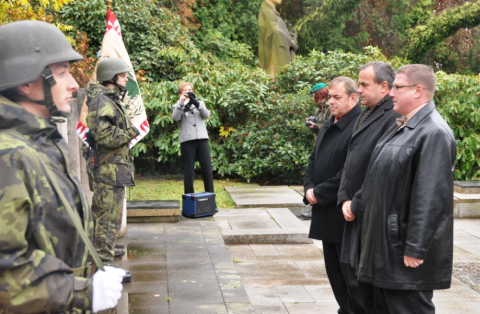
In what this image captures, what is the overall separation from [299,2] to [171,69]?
49.7 feet

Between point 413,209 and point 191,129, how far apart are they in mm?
6213

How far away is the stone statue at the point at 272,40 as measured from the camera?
15.7 m

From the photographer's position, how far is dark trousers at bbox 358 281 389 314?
3.57 m

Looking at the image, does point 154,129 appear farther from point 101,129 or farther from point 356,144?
point 356,144

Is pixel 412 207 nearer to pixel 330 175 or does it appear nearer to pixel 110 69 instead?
pixel 330 175

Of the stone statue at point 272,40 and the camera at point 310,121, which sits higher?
the stone statue at point 272,40

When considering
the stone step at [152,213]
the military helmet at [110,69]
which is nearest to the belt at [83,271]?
the military helmet at [110,69]

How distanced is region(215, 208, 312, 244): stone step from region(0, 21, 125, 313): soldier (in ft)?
18.0

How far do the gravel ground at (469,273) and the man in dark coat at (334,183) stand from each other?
202cm

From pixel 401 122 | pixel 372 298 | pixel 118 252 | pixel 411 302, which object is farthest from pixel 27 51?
pixel 118 252

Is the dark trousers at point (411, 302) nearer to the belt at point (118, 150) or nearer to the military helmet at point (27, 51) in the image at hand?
the military helmet at point (27, 51)

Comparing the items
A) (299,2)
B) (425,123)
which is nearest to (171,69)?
(425,123)

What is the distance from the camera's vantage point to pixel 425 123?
3.36 metres

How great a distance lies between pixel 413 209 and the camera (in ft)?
10.6
